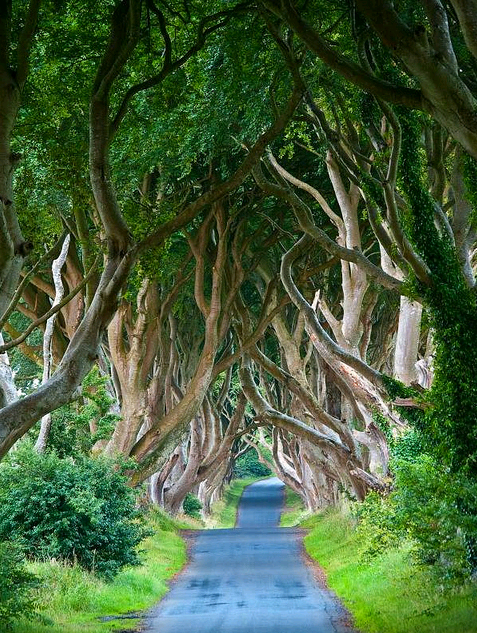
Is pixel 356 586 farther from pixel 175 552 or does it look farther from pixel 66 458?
pixel 175 552

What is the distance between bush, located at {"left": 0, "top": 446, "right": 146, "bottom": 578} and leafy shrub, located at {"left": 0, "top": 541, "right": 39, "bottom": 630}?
4.30 metres

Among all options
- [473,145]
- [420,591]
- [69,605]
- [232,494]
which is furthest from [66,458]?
[232,494]

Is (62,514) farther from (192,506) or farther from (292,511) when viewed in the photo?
(292,511)

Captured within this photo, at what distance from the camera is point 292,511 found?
50.1m

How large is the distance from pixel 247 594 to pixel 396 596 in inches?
159

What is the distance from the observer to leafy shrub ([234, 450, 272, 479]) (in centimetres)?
8297

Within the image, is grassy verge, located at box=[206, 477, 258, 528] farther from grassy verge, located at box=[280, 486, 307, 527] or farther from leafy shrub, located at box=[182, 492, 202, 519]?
grassy verge, located at box=[280, 486, 307, 527]

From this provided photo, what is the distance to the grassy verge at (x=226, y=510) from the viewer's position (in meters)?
45.3

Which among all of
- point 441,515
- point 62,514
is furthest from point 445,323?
point 62,514

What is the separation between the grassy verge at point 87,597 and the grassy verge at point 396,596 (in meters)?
3.67

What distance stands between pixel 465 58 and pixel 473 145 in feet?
20.1

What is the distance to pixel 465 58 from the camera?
13742 mm

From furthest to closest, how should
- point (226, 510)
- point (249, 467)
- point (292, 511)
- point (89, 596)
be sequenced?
point (249, 467), point (226, 510), point (292, 511), point (89, 596)

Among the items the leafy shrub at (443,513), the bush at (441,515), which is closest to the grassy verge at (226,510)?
the bush at (441,515)
